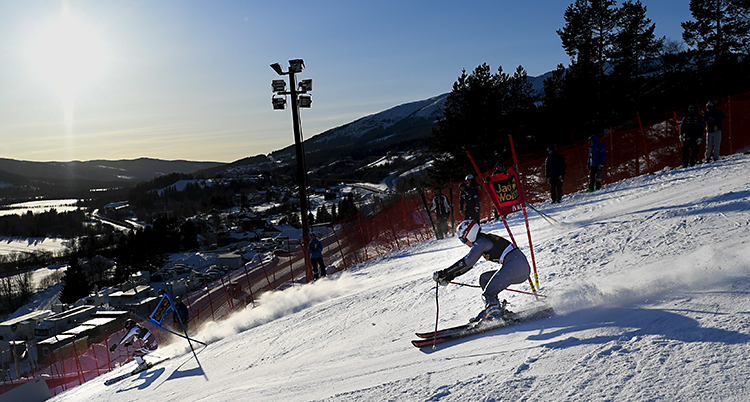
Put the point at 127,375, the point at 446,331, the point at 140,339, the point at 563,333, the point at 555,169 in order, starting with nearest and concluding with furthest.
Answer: the point at 563,333
the point at 446,331
the point at 127,375
the point at 140,339
the point at 555,169

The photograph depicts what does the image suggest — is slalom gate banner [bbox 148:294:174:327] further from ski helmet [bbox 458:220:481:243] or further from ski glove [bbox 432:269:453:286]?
ski helmet [bbox 458:220:481:243]

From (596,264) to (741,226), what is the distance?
2.28 m

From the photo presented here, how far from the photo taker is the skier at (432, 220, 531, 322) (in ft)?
18.6

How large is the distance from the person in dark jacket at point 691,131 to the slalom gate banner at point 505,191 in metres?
8.98

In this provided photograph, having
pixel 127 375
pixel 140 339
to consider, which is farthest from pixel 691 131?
pixel 127 375

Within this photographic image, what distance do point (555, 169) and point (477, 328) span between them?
8.91m

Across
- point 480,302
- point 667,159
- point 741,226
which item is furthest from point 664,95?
point 480,302

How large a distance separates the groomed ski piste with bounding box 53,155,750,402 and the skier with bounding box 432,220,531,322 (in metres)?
0.34

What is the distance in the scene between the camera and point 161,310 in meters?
10.6

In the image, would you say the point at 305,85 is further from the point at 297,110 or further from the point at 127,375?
the point at 127,375

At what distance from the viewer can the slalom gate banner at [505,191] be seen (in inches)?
263

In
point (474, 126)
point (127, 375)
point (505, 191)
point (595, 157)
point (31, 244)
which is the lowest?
point (31, 244)

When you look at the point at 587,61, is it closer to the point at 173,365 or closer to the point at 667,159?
the point at 667,159

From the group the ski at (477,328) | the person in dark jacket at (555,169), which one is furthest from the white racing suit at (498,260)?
the person in dark jacket at (555,169)
